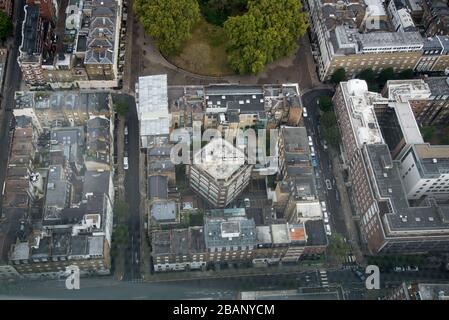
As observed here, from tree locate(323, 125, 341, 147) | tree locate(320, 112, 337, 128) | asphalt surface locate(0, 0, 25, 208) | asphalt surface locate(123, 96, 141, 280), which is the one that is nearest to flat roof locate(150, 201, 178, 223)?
asphalt surface locate(123, 96, 141, 280)

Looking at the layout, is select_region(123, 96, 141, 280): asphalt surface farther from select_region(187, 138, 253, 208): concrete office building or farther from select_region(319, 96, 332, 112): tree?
select_region(319, 96, 332, 112): tree

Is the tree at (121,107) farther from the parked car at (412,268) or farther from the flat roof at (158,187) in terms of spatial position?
the parked car at (412,268)

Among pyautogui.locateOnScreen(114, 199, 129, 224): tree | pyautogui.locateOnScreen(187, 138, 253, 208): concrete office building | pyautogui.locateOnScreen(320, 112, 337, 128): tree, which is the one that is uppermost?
pyautogui.locateOnScreen(320, 112, 337, 128): tree

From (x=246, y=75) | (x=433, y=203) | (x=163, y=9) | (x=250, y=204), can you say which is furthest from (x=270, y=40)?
(x=433, y=203)

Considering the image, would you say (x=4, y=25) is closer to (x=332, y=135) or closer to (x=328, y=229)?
(x=332, y=135)

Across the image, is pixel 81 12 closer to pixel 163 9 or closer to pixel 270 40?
pixel 163 9

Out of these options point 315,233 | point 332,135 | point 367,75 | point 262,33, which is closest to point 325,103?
point 332,135

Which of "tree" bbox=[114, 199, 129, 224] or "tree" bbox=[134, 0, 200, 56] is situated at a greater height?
"tree" bbox=[134, 0, 200, 56]
